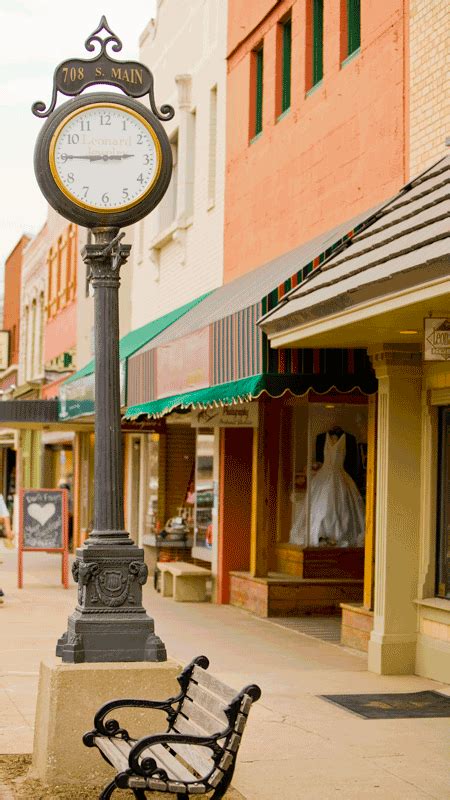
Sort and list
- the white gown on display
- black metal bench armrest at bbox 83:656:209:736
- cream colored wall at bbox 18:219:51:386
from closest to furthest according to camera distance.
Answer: black metal bench armrest at bbox 83:656:209:736 < the white gown on display < cream colored wall at bbox 18:219:51:386

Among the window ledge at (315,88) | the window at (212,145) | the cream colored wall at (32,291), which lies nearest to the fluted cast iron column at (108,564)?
the window ledge at (315,88)

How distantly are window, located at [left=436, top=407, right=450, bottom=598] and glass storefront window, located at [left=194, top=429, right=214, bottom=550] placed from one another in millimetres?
7278

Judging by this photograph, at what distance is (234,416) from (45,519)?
523 centimetres

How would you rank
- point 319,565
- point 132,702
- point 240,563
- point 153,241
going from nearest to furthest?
point 132,702 < point 319,565 < point 240,563 < point 153,241

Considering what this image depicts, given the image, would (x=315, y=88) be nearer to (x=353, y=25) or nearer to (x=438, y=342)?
(x=353, y=25)

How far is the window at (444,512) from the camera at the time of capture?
37.8 feet

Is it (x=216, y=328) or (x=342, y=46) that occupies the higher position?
(x=342, y=46)

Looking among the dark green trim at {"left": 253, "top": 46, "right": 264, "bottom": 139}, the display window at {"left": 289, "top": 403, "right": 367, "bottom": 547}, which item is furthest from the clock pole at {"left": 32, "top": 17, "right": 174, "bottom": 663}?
the dark green trim at {"left": 253, "top": 46, "right": 264, "bottom": 139}

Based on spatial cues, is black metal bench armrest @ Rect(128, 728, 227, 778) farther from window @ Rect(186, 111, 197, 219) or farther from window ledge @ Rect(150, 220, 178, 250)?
window ledge @ Rect(150, 220, 178, 250)

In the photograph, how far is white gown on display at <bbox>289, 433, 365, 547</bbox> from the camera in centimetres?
1602

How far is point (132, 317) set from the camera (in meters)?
25.8

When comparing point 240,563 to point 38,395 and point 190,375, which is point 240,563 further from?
point 38,395

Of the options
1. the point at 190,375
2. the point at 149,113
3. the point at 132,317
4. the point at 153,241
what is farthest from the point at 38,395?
the point at 149,113

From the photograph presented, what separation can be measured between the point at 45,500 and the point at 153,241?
5.00m
